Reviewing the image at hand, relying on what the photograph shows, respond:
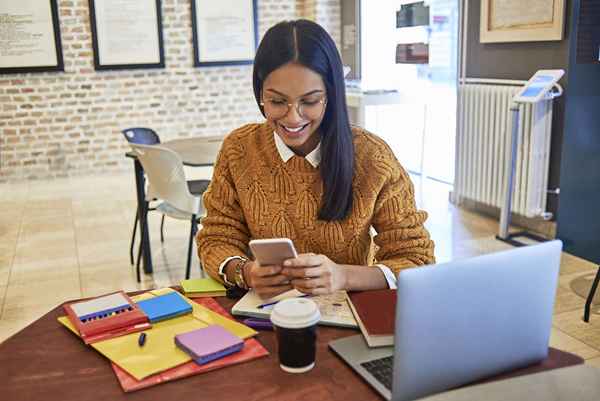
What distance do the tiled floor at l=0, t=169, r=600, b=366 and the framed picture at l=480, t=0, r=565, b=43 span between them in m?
1.33

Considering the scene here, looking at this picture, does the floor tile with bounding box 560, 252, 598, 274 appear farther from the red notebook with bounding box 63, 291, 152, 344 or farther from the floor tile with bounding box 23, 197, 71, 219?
the floor tile with bounding box 23, 197, 71, 219

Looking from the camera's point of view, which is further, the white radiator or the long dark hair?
the white radiator

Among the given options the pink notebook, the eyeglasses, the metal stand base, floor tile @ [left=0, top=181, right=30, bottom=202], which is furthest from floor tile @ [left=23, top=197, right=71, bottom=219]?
the pink notebook

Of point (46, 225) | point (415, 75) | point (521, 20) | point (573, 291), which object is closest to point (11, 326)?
point (46, 225)

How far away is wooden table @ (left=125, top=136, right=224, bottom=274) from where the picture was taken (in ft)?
10.5

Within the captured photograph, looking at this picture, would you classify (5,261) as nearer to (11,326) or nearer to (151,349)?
(11,326)

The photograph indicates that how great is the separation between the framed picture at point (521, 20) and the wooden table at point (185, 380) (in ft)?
10.6

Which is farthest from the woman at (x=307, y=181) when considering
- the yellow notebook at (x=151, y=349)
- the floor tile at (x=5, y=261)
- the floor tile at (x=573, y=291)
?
the floor tile at (x=5, y=261)

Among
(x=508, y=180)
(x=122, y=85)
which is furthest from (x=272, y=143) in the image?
(x=122, y=85)

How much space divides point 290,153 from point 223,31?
555cm

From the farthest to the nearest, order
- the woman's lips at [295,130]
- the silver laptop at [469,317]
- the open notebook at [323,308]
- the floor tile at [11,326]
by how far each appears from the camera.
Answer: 1. the floor tile at [11,326]
2. the woman's lips at [295,130]
3. the open notebook at [323,308]
4. the silver laptop at [469,317]

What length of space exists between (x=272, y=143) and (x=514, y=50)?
3165 mm

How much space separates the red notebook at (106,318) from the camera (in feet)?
3.77

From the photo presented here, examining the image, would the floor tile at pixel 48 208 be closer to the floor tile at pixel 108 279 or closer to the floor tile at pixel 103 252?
the floor tile at pixel 103 252
